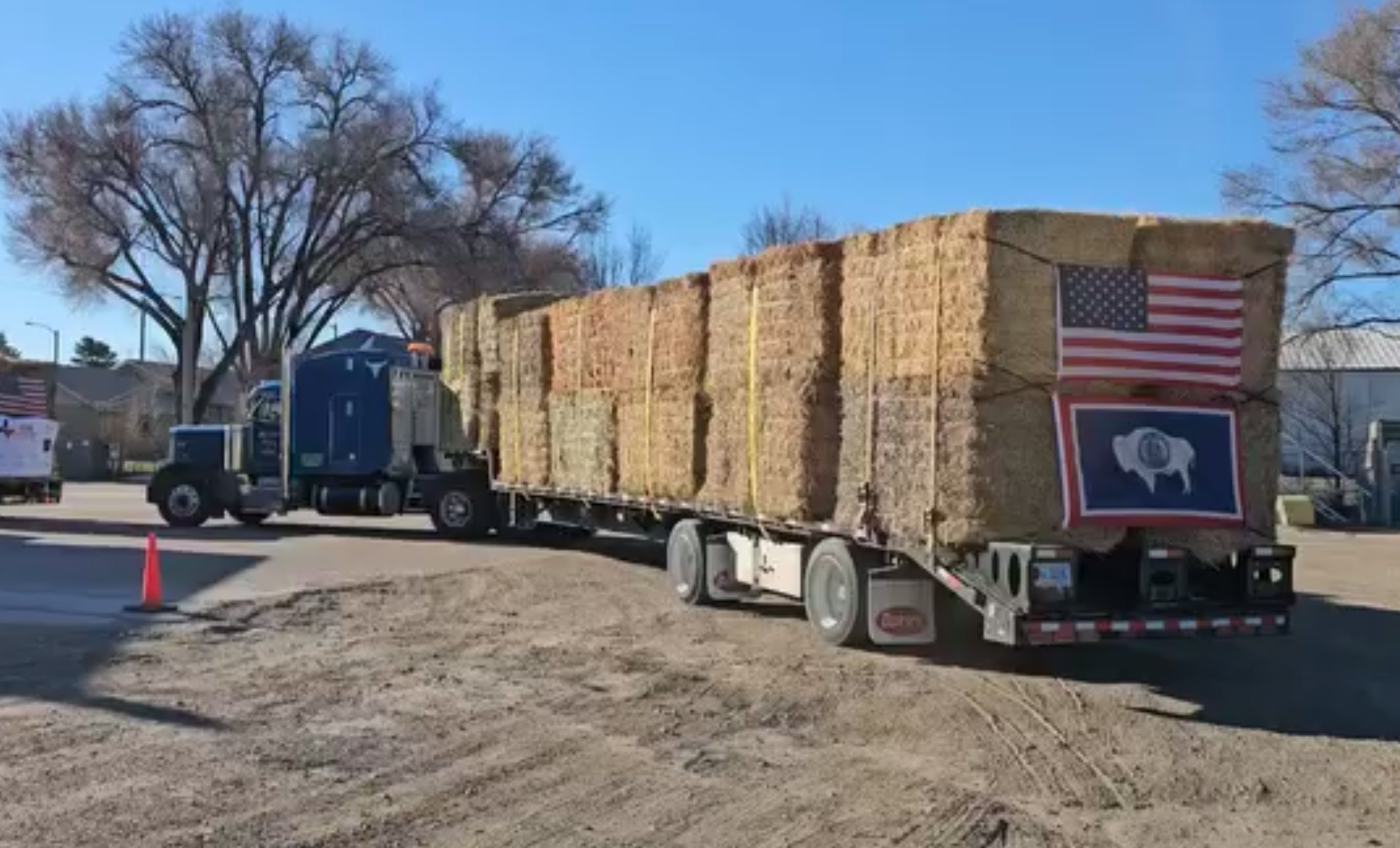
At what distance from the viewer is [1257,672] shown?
1094cm

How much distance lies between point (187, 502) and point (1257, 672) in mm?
20889

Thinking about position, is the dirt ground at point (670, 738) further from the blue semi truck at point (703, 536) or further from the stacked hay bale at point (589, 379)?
the stacked hay bale at point (589, 379)

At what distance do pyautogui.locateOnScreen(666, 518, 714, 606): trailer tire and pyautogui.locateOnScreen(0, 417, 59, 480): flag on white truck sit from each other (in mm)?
19797

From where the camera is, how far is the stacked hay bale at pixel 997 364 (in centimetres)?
976

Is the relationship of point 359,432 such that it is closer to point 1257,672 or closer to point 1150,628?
point 1257,672

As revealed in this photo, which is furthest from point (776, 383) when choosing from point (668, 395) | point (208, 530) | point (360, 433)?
point (208, 530)

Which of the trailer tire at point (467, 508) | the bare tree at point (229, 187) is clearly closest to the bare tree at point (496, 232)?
the bare tree at point (229, 187)

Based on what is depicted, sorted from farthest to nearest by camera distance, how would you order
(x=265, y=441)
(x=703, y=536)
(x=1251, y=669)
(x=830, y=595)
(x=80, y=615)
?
1. (x=265, y=441)
2. (x=703, y=536)
3. (x=80, y=615)
4. (x=830, y=595)
5. (x=1251, y=669)

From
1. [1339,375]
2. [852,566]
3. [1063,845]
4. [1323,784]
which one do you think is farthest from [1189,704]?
[1339,375]

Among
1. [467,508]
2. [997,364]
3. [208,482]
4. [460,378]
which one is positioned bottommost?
[467,508]

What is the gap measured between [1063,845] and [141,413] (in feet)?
269

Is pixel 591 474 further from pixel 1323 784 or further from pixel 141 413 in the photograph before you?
pixel 141 413

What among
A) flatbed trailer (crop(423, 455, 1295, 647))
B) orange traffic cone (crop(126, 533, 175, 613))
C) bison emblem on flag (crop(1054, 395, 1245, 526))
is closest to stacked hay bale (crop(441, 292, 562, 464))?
orange traffic cone (crop(126, 533, 175, 613))

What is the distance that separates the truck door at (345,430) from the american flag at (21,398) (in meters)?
8.92
